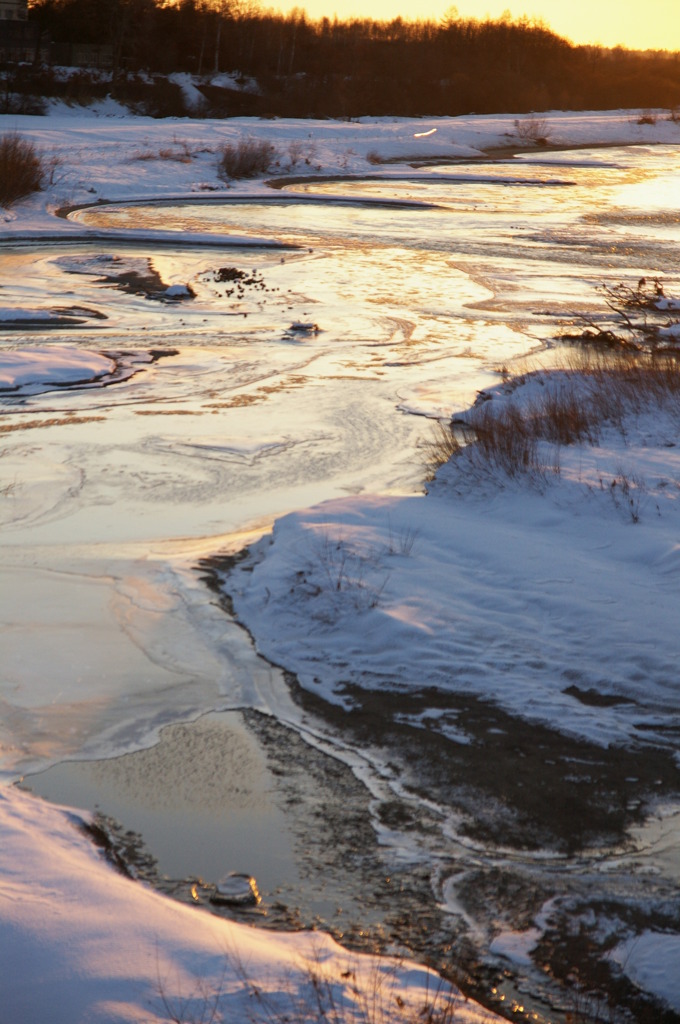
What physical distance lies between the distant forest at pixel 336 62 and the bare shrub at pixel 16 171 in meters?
21.7

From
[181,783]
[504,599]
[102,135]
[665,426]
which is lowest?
[181,783]

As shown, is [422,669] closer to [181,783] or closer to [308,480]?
[181,783]

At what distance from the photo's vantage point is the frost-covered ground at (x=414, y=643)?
3312 millimetres

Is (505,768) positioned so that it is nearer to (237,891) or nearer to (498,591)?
(237,891)

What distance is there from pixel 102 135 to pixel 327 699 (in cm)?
3363

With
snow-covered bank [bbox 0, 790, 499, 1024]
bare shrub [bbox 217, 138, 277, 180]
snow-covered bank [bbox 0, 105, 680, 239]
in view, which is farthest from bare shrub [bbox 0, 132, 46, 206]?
snow-covered bank [bbox 0, 790, 499, 1024]

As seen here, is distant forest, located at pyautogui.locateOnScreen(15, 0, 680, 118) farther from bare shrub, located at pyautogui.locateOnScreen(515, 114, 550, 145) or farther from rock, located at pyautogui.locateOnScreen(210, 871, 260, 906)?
rock, located at pyautogui.locateOnScreen(210, 871, 260, 906)

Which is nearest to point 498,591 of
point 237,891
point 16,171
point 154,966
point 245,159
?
point 237,891

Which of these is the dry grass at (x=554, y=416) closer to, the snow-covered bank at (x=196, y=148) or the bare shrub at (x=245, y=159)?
the snow-covered bank at (x=196, y=148)

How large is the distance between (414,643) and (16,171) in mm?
22912

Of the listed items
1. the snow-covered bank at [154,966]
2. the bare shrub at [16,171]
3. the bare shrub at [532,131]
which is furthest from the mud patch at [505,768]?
the bare shrub at [532,131]

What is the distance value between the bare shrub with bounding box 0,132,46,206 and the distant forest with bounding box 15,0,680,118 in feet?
71.1

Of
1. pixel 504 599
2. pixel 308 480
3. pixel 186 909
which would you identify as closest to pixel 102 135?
pixel 308 480

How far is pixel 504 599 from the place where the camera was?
6500 mm
